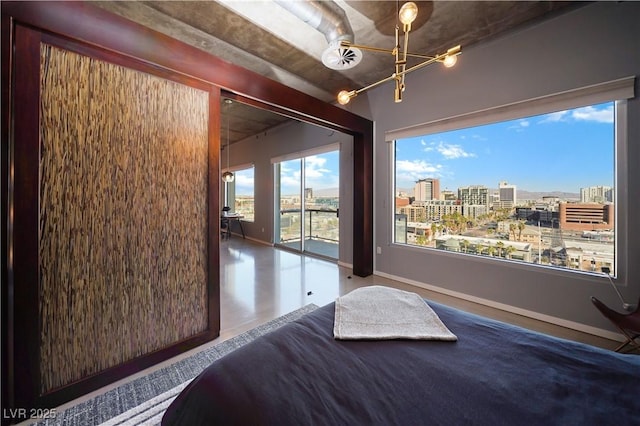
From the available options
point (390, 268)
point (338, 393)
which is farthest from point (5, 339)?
point (390, 268)

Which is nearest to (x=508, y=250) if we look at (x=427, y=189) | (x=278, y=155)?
(x=427, y=189)

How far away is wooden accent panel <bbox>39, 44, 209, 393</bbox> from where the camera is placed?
1.50 m

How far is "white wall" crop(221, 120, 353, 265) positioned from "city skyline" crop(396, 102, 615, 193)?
1.33 metres

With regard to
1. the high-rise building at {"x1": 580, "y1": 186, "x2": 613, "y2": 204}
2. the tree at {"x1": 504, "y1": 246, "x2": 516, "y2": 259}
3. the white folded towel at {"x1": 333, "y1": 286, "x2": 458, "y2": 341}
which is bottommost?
the white folded towel at {"x1": 333, "y1": 286, "x2": 458, "y2": 341}

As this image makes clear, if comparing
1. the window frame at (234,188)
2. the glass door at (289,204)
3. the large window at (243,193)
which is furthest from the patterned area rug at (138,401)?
the large window at (243,193)

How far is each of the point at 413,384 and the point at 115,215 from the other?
2.07m

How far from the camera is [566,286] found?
2.46m

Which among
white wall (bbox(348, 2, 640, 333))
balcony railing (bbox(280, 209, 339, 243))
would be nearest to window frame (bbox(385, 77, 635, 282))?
white wall (bbox(348, 2, 640, 333))

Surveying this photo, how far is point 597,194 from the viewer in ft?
7.83

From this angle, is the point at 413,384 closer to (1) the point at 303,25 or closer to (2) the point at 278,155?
(1) the point at 303,25

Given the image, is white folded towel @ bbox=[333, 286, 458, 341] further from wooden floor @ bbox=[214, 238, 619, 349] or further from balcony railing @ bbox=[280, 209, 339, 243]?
balcony railing @ bbox=[280, 209, 339, 243]

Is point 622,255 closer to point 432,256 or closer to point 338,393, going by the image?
point 432,256

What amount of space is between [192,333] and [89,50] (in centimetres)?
221

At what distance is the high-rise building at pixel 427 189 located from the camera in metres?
3.55
